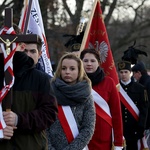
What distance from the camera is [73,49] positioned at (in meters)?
8.55

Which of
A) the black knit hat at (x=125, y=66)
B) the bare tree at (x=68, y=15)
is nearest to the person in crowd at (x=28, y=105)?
the black knit hat at (x=125, y=66)

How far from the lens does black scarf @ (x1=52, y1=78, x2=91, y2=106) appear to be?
5.52m

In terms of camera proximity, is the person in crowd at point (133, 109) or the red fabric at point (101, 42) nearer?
the red fabric at point (101, 42)

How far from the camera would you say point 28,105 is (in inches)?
165

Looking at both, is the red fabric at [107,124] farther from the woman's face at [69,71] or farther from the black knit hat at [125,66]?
the black knit hat at [125,66]

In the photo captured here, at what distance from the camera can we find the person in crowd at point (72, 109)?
5531 millimetres

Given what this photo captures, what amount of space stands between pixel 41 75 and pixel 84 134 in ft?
4.58

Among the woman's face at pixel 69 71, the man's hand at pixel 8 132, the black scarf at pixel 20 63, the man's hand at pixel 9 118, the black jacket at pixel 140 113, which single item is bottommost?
the black jacket at pixel 140 113

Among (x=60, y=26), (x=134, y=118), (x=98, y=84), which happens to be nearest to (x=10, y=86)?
(x=98, y=84)

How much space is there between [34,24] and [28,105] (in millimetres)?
4007

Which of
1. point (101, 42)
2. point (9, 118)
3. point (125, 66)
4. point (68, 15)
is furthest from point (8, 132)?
point (68, 15)

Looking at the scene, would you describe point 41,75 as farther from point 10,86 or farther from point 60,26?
point 60,26

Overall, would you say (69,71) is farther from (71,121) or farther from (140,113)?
(140,113)

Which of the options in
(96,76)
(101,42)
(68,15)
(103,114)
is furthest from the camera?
(68,15)
